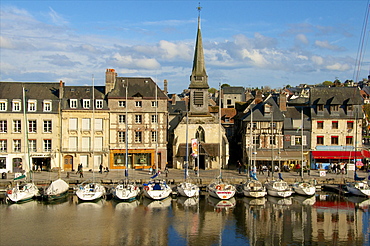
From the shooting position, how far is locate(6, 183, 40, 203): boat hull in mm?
42438

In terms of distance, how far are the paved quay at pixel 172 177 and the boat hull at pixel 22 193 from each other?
3.14m

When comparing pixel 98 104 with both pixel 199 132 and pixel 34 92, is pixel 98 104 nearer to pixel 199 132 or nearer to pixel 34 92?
pixel 34 92

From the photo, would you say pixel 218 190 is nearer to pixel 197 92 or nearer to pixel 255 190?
pixel 255 190

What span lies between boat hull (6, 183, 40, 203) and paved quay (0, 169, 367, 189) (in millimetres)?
3144

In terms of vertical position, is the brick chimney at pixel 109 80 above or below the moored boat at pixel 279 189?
above

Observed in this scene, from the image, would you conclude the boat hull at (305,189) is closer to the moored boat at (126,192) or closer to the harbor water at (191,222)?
the harbor water at (191,222)

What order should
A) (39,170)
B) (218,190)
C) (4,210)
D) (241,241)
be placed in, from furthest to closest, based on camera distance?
(39,170) → (218,190) → (4,210) → (241,241)

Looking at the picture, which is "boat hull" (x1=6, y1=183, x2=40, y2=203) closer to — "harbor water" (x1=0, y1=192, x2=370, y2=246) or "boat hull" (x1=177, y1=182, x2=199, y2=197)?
"harbor water" (x1=0, y1=192, x2=370, y2=246)

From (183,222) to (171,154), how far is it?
2460cm

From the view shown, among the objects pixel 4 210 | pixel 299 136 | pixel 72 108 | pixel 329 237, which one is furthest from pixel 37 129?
pixel 329 237

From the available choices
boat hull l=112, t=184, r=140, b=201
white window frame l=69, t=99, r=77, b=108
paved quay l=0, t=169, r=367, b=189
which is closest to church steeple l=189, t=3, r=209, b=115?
paved quay l=0, t=169, r=367, b=189

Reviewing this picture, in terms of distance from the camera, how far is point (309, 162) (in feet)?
189

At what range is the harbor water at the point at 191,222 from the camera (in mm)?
31312

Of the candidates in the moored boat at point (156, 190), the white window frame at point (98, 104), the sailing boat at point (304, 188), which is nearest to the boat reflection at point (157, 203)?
the moored boat at point (156, 190)
